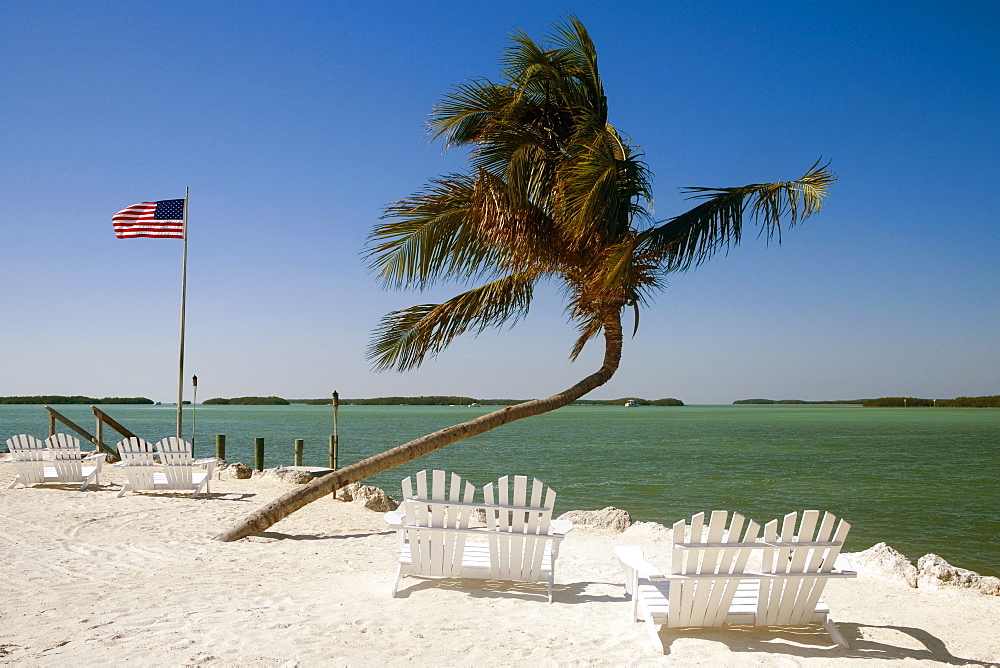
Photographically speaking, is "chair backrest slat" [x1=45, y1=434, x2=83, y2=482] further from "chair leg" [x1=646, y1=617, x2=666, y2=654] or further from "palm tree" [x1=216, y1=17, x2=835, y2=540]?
"chair leg" [x1=646, y1=617, x2=666, y2=654]

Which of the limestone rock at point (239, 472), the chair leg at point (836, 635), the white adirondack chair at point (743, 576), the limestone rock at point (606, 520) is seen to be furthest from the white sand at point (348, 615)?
the limestone rock at point (239, 472)

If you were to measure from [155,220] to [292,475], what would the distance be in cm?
650

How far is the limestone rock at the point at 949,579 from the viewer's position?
6473 millimetres

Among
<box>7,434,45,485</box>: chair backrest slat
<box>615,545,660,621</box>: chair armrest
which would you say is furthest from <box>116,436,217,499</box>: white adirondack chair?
<box>615,545,660,621</box>: chair armrest

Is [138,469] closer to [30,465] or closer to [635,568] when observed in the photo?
[30,465]

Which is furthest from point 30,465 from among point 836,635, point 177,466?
point 836,635

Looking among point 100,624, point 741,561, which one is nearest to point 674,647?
point 741,561

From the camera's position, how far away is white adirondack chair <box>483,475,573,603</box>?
5.45m

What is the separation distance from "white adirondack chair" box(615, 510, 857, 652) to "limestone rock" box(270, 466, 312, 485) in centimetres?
1020

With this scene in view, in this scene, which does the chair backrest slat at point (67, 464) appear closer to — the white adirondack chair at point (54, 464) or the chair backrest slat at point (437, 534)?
the white adirondack chair at point (54, 464)

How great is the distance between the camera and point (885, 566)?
6.90 meters

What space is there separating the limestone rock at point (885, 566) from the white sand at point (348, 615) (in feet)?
0.63

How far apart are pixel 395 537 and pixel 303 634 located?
4202 millimetres

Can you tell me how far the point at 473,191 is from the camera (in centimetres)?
870
